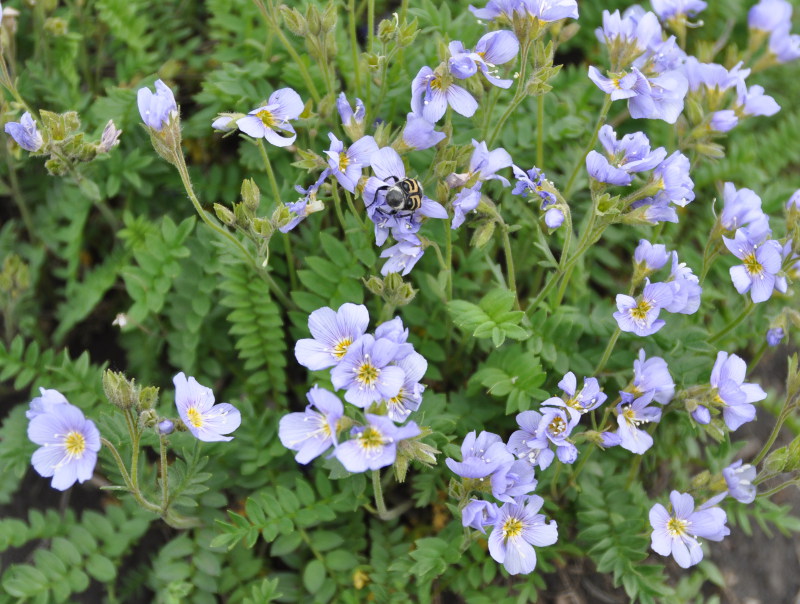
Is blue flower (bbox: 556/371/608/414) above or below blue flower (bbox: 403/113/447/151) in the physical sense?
below

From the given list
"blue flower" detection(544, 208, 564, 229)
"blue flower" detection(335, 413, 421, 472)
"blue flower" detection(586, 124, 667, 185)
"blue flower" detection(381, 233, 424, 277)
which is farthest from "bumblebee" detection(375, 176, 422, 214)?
"blue flower" detection(335, 413, 421, 472)

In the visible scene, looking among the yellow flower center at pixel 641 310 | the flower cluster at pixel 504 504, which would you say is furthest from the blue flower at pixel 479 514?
the yellow flower center at pixel 641 310

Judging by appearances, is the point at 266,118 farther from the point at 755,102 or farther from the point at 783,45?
the point at 783,45

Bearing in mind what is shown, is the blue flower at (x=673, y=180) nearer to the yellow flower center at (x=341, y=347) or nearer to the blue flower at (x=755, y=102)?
the blue flower at (x=755, y=102)

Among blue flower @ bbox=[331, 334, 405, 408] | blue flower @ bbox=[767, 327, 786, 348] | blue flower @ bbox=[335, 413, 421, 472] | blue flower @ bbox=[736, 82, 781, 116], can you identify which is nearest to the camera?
blue flower @ bbox=[335, 413, 421, 472]

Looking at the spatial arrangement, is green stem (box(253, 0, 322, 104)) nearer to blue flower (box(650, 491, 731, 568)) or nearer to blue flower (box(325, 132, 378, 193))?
blue flower (box(325, 132, 378, 193))

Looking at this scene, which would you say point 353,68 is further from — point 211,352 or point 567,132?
point 211,352
